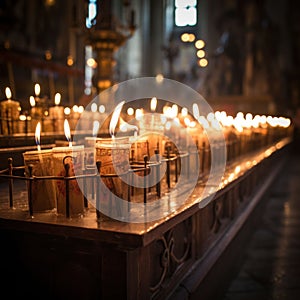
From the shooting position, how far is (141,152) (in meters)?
1.97

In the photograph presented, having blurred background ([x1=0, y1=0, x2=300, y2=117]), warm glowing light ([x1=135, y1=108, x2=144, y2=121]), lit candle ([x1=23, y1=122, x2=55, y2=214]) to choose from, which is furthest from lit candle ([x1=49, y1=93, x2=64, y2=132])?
lit candle ([x1=23, y1=122, x2=55, y2=214])

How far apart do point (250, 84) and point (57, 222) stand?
14.2 meters

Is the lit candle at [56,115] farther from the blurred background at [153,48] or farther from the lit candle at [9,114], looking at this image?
the blurred background at [153,48]

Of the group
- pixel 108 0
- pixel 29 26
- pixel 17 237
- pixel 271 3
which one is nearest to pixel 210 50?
pixel 271 3

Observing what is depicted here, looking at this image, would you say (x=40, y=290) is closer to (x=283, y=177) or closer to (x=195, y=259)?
(x=195, y=259)

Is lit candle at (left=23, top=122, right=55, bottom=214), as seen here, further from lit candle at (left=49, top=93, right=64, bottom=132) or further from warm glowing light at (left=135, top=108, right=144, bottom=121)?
lit candle at (left=49, top=93, right=64, bottom=132)

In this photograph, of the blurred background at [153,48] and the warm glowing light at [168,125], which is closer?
the warm glowing light at [168,125]

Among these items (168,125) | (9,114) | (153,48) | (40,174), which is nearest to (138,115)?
(168,125)

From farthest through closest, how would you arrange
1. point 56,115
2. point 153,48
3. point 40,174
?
point 153,48 < point 56,115 < point 40,174

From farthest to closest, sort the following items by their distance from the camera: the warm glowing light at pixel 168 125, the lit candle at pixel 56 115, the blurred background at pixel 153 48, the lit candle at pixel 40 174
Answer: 1. the blurred background at pixel 153 48
2. the lit candle at pixel 56 115
3. the warm glowing light at pixel 168 125
4. the lit candle at pixel 40 174

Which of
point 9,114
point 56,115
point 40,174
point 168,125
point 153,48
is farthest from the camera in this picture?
point 153,48

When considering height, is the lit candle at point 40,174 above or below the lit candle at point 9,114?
below

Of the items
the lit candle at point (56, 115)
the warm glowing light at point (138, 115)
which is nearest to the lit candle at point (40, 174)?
the warm glowing light at point (138, 115)

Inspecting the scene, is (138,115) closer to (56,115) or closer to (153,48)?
(56,115)
